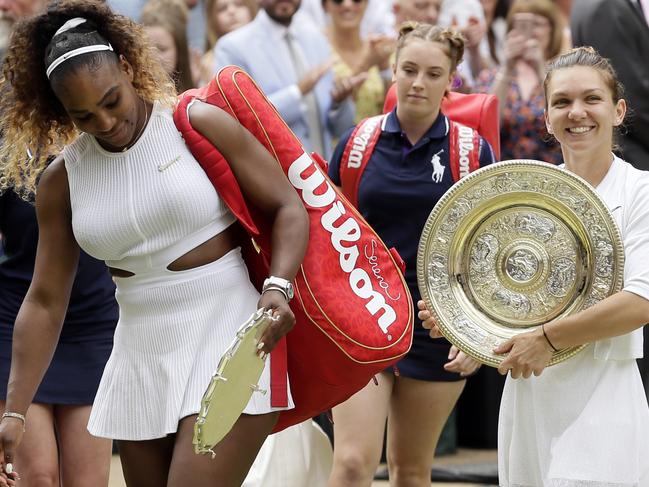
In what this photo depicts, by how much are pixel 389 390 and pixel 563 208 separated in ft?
4.64

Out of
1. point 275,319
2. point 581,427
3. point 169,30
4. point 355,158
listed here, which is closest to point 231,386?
point 275,319

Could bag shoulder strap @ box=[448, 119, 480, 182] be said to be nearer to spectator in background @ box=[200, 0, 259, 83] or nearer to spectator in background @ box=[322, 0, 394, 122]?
spectator in background @ box=[322, 0, 394, 122]

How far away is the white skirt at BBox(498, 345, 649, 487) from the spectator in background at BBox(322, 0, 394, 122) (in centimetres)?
372

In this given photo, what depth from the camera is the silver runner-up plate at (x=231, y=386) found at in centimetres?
303

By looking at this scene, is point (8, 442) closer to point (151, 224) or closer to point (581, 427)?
point (151, 224)

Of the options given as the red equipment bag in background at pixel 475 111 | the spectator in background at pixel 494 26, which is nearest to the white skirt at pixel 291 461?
the red equipment bag in background at pixel 475 111

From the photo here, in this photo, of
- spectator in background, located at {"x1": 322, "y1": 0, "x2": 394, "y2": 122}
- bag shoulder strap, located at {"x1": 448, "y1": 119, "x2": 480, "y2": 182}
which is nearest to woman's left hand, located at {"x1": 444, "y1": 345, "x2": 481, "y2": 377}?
bag shoulder strap, located at {"x1": 448, "y1": 119, "x2": 480, "y2": 182}

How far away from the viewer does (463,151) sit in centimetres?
488

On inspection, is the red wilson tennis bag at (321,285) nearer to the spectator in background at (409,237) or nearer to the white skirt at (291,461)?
the spectator in background at (409,237)

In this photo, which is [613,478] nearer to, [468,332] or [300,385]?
[468,332]

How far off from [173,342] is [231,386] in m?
0.33

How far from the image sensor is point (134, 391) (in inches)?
134

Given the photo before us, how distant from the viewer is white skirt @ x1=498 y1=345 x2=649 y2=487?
356 cm

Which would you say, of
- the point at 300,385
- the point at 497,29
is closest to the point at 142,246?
the point at 300,385
